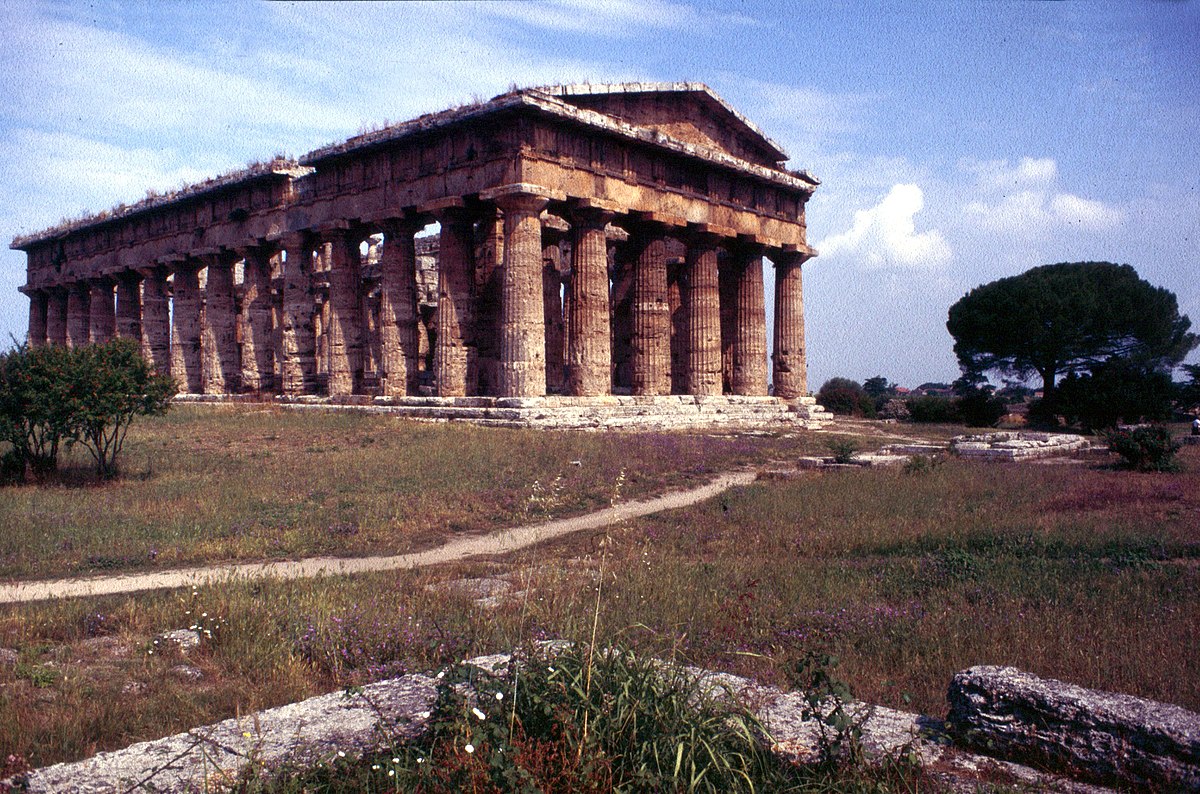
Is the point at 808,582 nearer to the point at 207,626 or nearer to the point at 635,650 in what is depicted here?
the point at 635,650

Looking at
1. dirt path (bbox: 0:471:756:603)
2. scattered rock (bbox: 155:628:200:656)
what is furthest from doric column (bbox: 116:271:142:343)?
scattered rock (bbox: 155:628:200:656)

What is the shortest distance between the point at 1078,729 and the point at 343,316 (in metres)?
26.9

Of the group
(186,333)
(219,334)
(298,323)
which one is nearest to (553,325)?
(298,323)

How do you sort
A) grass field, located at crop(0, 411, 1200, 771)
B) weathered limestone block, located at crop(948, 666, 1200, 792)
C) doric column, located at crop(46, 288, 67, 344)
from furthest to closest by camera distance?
doric column, located at crop(46, 288, 67, 344) → grass field, located at crop(0, 411, 1200, 771) → weathered limestone block, located at crop(948, 666, 1200, 792)

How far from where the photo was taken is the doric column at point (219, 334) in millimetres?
32881

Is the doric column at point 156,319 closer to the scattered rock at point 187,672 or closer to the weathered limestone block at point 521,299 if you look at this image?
the weathered limestone block at point 521,299

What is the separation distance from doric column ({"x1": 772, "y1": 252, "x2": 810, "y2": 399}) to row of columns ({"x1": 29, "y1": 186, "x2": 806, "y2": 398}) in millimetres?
54

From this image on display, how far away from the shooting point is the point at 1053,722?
12.7 feet

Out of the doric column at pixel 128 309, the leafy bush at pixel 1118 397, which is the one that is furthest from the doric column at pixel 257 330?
the leafy bush at pixel 1118 397

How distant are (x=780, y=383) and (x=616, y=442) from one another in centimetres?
1335

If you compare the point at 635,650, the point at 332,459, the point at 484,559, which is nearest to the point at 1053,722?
the point at 635,650

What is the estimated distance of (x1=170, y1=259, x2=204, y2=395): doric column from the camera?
113 feet

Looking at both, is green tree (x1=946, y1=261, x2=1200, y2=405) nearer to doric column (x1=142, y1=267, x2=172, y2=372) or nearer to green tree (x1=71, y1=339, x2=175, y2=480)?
green tree (x1=71, y1=339, x2=175, y2=480)

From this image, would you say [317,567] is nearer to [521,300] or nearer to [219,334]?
[521,300]
